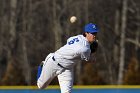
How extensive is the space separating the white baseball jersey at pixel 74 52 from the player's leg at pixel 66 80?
0.10 meters

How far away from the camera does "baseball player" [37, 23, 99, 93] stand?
25.4 ft

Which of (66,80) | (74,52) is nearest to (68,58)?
(74,52)

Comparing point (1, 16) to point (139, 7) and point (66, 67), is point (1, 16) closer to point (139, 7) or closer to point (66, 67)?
point (139, 7)

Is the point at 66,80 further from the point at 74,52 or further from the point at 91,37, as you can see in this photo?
the point at 91,37

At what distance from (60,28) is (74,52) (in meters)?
20.8

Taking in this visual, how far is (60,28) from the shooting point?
93.8 feet

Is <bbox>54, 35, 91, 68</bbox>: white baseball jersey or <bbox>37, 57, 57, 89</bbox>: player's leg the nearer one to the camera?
<bbox>54, 35, 91, 68</bbox>: white baseball jersey

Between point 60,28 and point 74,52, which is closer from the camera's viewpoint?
point 74,52

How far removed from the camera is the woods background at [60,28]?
28.0 m
